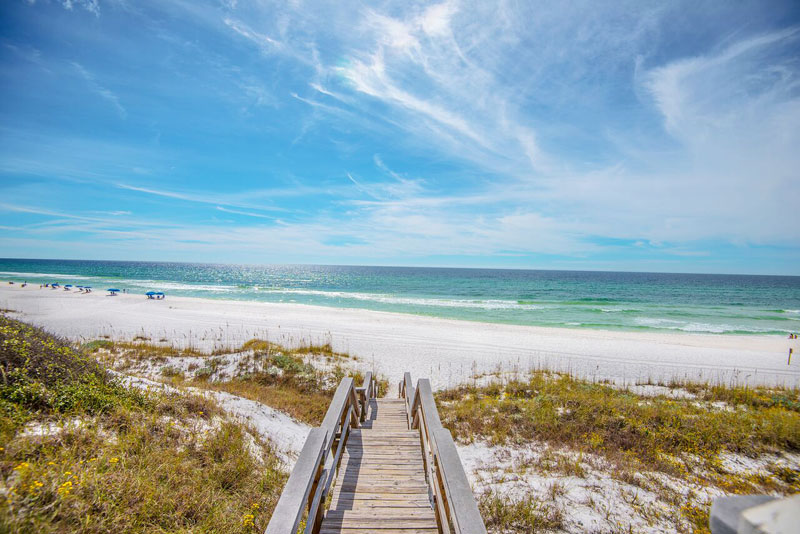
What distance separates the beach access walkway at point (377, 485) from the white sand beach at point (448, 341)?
7.91 m

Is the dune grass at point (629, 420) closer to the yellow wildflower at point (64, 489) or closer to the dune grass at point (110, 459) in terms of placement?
the dune grass at point (110, 459)

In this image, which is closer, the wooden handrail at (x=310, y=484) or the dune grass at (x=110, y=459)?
the wooden handrail at (x=310, y=484)

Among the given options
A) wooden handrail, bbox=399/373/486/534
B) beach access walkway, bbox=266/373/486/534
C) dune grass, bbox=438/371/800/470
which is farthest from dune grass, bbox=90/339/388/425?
wooden handrail, bbox=399/373/486/534

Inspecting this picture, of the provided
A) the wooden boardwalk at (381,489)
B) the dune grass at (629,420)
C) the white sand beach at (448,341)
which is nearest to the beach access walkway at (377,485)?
the wooden boardwalk at (381,489)

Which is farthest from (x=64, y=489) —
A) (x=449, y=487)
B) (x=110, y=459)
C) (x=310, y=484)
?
(x=449, y=487)

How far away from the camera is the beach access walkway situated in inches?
111

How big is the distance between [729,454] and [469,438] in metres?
5.44

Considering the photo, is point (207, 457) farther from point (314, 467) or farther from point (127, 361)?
point (127, 361)

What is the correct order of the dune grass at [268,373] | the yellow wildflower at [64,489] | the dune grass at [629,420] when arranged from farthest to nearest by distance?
the dune grass at [268,373], the dune grass at [629,420], the yellow wildflower at [64,489]

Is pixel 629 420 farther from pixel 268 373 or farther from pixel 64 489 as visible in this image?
pixel 268 373

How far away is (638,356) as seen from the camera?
61.0ft

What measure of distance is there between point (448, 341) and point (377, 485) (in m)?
16.8

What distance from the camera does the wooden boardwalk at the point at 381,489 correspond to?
387 cm

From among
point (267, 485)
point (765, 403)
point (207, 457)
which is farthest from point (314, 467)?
point (765, 403)
